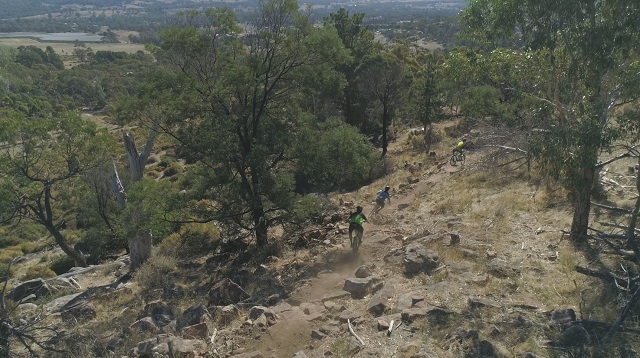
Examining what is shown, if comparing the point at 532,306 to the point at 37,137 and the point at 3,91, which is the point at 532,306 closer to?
the point at 37,137

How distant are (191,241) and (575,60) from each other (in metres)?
12.4

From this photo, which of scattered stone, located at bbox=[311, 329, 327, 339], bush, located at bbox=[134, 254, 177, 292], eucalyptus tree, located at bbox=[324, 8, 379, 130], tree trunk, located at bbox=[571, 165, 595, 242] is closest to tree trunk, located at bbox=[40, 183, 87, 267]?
bush, located at bbox=[134, 254, 177, 292]

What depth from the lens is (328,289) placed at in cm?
1070

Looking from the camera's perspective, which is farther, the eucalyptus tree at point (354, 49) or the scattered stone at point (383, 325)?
the eucalyptus tree at point (354, 49)

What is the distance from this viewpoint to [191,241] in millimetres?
16922

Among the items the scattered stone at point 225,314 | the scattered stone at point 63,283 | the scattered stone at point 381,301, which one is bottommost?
the scattered stone at point 63,283

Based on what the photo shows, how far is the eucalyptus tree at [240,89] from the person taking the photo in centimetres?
1262

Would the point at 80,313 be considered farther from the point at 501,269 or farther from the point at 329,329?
the point at 501,269

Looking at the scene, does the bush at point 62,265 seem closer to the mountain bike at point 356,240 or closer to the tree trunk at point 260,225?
the tree trunk at point 260,225

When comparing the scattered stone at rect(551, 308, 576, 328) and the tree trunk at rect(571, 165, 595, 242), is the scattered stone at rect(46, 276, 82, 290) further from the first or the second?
the tree trunk at rect(571, 165, 595, 242)

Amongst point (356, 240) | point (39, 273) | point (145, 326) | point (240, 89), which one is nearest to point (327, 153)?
point (356, 240)

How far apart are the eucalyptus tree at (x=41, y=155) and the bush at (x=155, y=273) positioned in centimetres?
510

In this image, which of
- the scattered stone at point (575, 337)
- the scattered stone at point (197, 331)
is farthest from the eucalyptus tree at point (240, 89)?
the scattered stone at point (575, 337)

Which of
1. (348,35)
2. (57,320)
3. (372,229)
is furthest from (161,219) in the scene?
(348,35)
